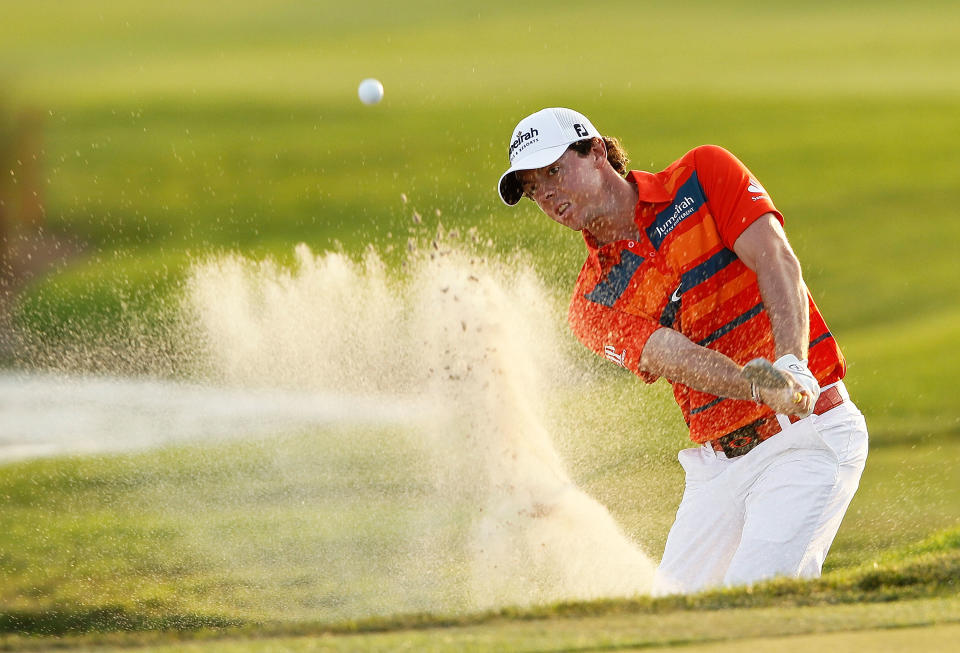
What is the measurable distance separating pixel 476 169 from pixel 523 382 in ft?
23.8

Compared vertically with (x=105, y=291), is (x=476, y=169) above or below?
above

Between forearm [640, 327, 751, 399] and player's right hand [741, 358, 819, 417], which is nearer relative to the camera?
player's right hand [741, 358, 819, 417]

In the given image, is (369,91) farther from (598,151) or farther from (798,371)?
(798,371)

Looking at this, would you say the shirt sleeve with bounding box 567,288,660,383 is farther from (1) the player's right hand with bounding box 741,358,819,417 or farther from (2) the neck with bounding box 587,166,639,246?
(1) the player's right hand with bounding box 741,358,819,417

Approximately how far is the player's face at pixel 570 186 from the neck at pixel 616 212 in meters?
0.04

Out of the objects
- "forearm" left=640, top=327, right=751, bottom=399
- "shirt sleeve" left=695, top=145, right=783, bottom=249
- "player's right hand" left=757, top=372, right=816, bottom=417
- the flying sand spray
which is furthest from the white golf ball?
"player's right hand" left=757, top=372, right=816, bottom=417

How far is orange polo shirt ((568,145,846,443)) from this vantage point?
Result: 365 cm

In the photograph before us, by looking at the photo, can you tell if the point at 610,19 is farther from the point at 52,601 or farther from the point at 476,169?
the point at 52,601

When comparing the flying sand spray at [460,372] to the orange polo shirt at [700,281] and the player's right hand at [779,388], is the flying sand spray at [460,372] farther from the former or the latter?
the player's right hand at [779,388]

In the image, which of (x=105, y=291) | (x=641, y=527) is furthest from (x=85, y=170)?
(x=641, y=527)

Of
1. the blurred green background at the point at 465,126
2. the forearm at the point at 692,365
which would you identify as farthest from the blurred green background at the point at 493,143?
the forearm at the point at 692,365

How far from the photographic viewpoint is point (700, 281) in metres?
3.68

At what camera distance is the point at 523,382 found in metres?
6.03

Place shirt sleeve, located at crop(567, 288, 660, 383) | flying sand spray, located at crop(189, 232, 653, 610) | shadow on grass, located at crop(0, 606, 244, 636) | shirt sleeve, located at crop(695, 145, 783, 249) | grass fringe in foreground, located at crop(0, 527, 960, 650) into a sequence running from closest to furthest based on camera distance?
grass fringe in foreground, located at crop(0, 527, 960, 650) → shirt sleeve, located at crop(695, 145, 783, 249) → shirt sleeve, located at crop(567, 288, 660, 383) → shadow on grass, located at crop(0, 606, 244, 636) → flying sand spray, located at crop(189, 232, 653, 610)
